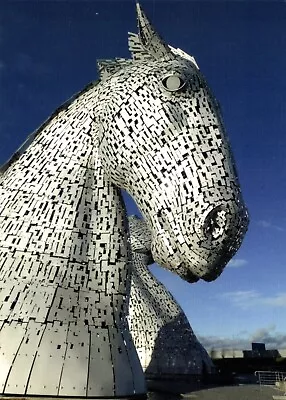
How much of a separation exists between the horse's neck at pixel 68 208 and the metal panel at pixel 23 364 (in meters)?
0.25

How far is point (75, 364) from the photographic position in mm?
1690

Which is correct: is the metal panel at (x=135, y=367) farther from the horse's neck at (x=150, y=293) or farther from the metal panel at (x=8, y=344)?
the horse's neck at (x=150, y=293)

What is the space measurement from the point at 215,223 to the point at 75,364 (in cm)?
77

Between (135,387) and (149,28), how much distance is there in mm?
1681

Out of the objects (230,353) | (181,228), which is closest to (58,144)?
(181,228)

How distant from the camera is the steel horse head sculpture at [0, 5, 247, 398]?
1.72m

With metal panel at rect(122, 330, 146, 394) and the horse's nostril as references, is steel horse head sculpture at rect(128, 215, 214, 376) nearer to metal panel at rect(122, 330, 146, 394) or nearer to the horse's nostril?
metal panel at rect(122, 330, 146, 394)

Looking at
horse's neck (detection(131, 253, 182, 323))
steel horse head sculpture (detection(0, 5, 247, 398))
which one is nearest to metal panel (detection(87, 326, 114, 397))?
steel horse head sculpture (detection(0, 5, 247, 398))

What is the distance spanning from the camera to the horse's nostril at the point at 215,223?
69.7 inches

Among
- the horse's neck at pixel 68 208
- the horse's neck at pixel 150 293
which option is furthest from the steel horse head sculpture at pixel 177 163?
the horse's neck at pixel 150 293

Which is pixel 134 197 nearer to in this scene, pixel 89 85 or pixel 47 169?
pixel 47 169

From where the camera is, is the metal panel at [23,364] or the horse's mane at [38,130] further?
the horse's mane at [38,130]

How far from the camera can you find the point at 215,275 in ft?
6.26

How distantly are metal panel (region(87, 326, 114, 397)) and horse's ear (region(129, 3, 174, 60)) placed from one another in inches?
52.7
